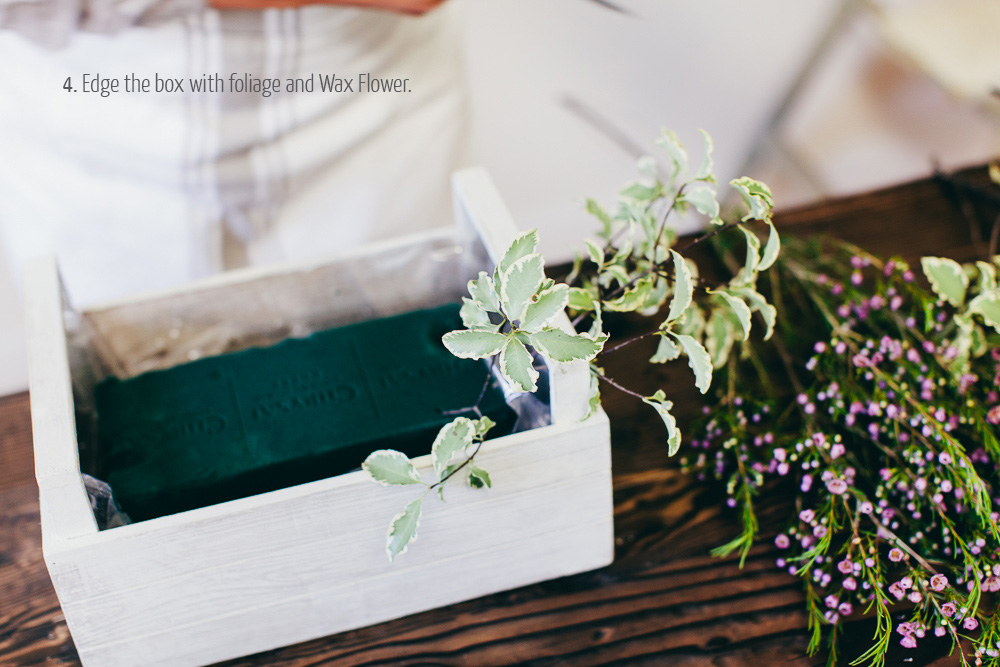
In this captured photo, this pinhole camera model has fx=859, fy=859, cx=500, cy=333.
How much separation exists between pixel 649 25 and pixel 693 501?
5.51ft

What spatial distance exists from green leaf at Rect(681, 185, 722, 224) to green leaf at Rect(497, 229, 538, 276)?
0.20 meters

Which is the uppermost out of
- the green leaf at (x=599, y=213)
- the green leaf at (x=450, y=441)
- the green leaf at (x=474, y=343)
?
the green leaf at (x=474, y=343)

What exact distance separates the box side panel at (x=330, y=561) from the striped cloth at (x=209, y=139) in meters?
0.60

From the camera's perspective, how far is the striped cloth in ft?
3.41

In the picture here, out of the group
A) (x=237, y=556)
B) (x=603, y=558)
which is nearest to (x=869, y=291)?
(x=603, y=558)

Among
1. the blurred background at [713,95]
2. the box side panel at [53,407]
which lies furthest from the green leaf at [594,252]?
the blurred background at [713,95]

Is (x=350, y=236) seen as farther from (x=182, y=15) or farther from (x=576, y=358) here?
(x=576, y=358)

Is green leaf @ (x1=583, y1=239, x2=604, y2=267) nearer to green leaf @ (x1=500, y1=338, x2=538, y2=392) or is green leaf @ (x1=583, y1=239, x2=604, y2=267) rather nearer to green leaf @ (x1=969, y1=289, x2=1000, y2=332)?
green leaf @ (x1=500, y1=338, x2=538, y2=392)

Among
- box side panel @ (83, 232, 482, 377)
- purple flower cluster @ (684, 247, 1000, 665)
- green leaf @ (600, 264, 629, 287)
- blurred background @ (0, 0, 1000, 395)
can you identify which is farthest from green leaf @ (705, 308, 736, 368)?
blurred background @ (0, 0, 1000, 395)

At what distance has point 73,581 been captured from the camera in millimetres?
637

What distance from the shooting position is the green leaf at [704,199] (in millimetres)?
753

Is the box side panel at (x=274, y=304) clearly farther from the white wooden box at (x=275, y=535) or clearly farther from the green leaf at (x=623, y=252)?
the green leaf at (x=623, y=252)

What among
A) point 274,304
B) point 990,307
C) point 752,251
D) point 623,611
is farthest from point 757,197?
point 274,304

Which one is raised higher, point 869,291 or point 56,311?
point 869,291
